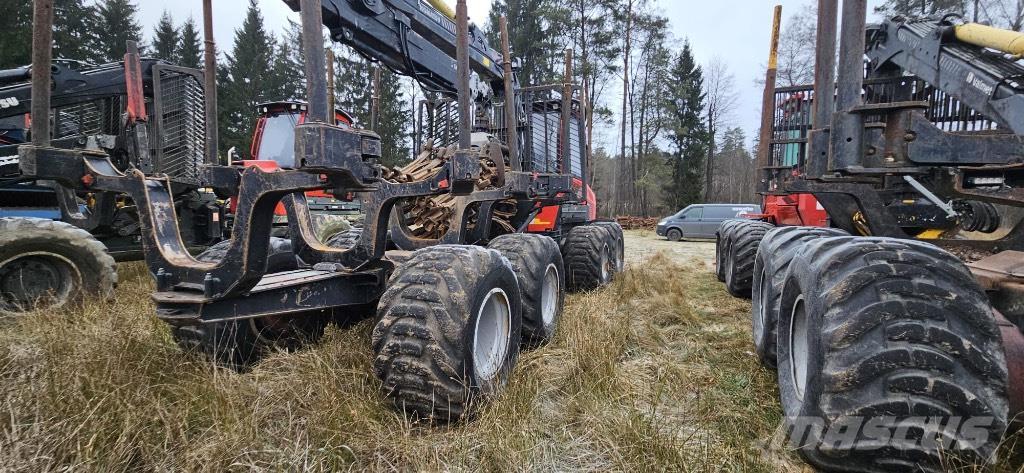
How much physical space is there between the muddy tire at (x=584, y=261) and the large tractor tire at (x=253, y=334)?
3609 mm

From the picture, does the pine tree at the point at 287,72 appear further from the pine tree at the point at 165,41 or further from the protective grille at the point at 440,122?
the protective grille at the point at 440,122

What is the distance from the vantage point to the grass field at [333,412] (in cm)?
190

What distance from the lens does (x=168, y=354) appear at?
2.82 meters

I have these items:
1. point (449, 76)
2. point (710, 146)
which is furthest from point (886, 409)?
point (710, 146)

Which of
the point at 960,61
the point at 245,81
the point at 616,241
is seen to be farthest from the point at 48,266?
the point at 245,81

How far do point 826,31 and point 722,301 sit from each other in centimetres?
427

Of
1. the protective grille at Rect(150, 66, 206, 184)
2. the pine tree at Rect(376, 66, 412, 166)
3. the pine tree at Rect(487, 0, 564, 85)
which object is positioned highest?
the pine tree at Rect(487, 0, 564, 85)

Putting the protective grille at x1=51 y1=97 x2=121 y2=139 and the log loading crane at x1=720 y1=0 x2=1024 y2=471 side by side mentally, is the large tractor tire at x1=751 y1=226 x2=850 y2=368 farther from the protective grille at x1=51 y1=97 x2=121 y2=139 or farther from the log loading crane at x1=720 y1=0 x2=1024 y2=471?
the protective grille at x1=51 y1=97 x2=121 y2=139

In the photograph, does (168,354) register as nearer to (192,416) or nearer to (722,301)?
(192,416)

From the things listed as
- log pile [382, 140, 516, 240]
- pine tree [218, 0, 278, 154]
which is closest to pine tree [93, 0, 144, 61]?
pine tree [218, 0, 278, 154]

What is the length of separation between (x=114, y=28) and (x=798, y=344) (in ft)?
156

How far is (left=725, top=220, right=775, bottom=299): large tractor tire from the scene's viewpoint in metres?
6.24

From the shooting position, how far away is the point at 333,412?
227cm

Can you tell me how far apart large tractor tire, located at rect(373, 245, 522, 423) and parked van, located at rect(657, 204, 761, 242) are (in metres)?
18.1
